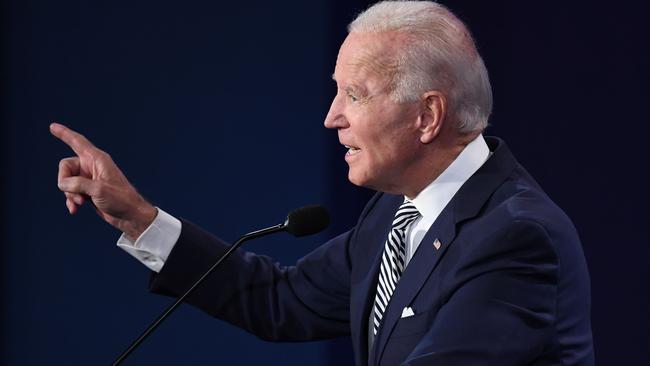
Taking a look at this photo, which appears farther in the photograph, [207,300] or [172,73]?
[172,73]

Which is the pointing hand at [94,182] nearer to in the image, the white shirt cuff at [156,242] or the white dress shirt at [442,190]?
the white shirt cuff at [156,242]

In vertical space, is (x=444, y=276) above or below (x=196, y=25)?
below

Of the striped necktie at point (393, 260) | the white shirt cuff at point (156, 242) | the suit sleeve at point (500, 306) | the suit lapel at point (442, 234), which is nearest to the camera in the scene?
the suit sleeve at point (500, 306)

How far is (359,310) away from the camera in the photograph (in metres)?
2.21

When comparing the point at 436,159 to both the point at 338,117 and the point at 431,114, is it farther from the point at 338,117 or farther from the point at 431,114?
the point at 338,117

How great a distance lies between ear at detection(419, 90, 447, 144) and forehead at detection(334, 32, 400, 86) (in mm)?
86

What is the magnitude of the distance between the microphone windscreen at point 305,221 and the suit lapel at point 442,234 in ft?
0.62

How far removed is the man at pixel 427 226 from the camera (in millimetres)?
1905

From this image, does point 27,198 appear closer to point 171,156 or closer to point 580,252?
point 171,156

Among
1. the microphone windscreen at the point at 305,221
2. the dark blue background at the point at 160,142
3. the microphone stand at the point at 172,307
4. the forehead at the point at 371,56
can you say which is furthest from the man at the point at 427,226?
the dark blue background at the point at 160,142

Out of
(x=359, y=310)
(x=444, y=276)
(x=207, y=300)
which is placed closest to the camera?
(x=444, y=276)

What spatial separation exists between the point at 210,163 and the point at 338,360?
0.69 meters

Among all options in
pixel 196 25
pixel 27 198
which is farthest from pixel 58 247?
pixel 196 25

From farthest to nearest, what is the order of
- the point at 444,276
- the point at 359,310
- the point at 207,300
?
the point at 207,300 → the point at 359,310 → the point at 444,276
